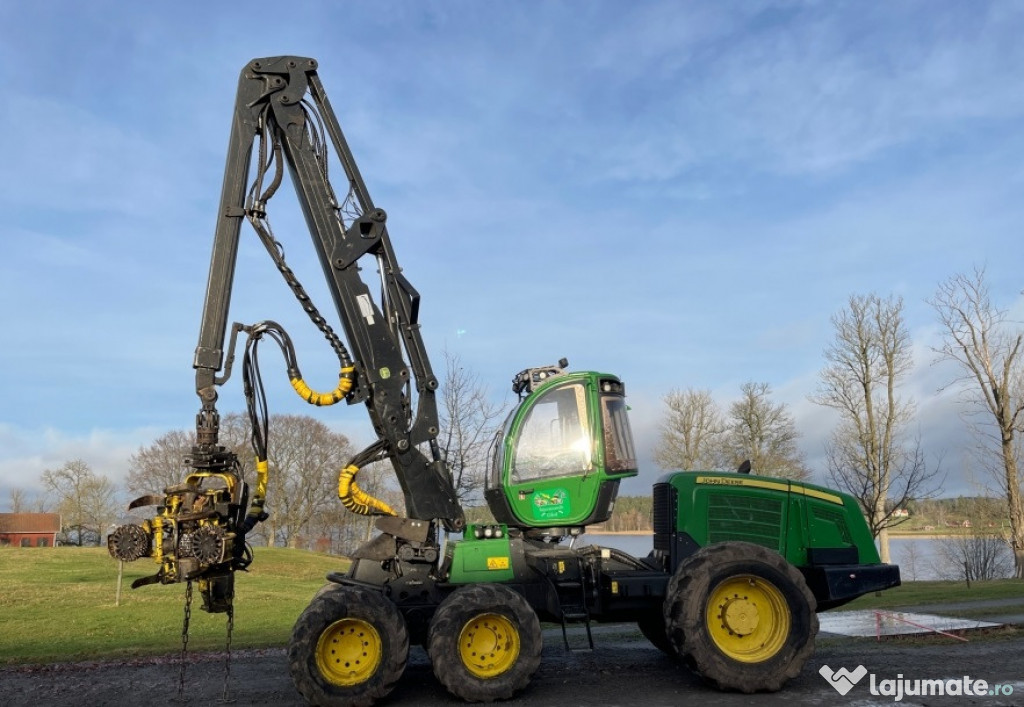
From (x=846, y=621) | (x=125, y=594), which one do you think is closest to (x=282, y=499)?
(x=125, y=594)

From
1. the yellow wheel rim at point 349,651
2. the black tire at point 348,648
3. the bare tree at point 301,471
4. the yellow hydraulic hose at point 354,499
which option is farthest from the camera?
the bare tree at point 301,471

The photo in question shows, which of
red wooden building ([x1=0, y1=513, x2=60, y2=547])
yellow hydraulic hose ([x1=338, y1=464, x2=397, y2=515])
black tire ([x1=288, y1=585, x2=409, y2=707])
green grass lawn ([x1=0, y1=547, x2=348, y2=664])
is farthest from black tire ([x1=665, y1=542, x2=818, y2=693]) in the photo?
red wooden building ([x1=0, y1=513, x2=60, y2=547])

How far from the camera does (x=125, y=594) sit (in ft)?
74.4

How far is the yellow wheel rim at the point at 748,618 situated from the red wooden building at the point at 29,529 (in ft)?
251

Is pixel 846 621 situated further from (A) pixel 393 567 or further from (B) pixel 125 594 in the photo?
(B) pixel 125 594

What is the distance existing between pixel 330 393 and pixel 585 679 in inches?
158

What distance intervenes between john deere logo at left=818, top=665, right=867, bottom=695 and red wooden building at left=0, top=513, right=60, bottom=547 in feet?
251

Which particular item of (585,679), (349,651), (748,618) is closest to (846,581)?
(748,618)

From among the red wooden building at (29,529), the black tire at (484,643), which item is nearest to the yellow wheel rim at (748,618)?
the black tire at (484,643)

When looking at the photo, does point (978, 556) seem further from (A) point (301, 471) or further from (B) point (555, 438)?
(A) point (301, 471)

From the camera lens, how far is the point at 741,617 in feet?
26.5

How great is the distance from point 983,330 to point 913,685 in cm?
2659

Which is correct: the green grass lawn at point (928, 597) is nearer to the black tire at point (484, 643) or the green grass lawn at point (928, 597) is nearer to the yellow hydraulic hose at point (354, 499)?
the black tire at point (484, 643)

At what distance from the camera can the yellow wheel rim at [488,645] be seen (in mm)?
7594
